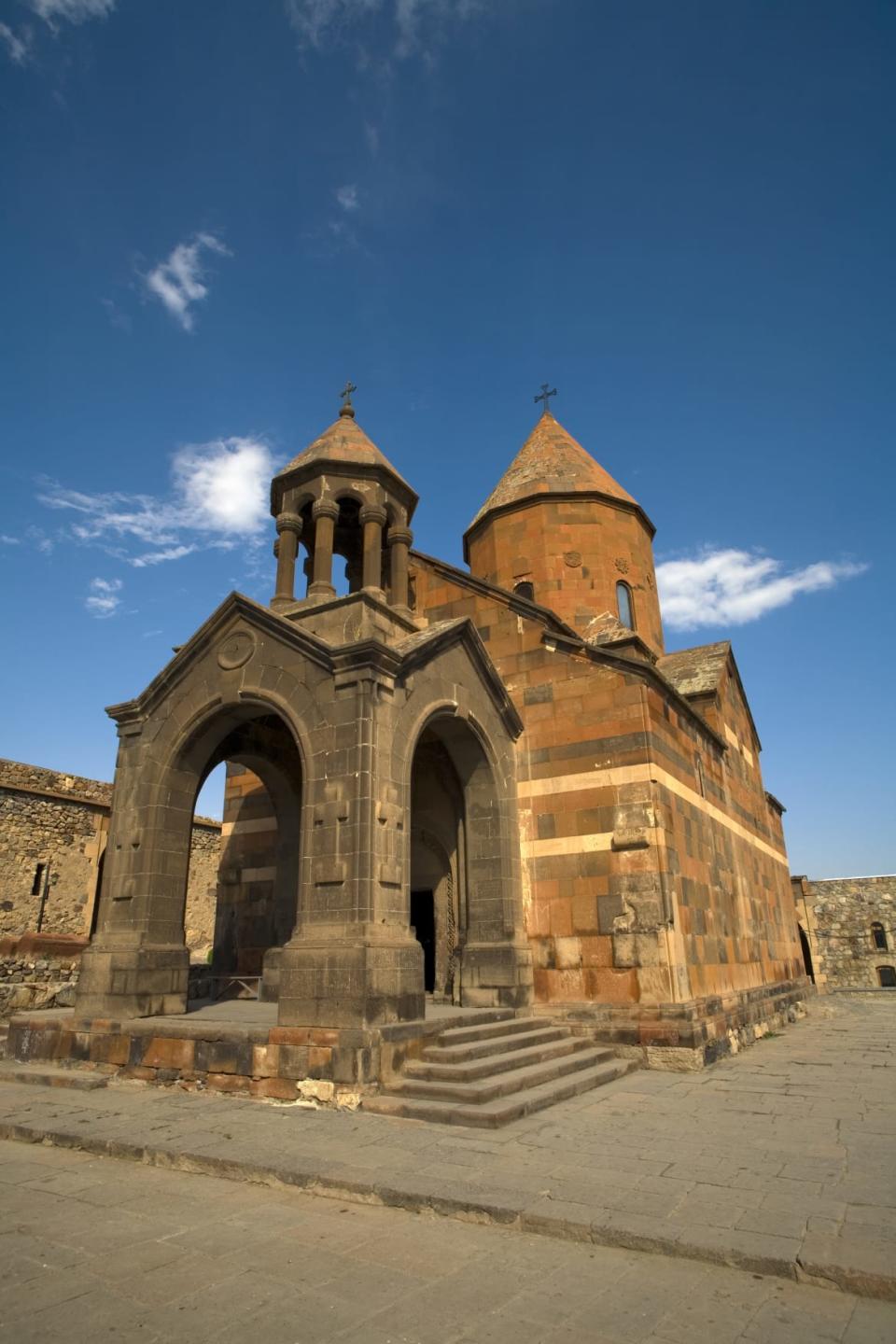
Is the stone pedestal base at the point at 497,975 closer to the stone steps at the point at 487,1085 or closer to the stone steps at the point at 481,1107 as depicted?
the stone steps at the point at 487,1085

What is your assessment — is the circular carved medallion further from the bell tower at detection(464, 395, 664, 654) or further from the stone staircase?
the bell tower at detection(464, 395, 664, 654)

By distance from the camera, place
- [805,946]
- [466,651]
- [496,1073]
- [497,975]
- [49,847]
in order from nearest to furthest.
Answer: [496,1073], [497,975], [466,651], [49,847], [805,946]

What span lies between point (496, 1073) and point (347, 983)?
1738 millimetres

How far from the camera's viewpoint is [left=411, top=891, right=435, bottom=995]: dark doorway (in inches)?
487

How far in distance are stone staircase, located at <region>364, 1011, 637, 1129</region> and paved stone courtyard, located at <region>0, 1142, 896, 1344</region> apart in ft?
7.27

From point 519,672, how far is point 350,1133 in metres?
7.46

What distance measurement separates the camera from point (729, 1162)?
5.43 metres

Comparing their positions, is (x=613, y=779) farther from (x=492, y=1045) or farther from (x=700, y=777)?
(x=492, y=1045)

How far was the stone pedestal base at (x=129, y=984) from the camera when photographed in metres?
9.25

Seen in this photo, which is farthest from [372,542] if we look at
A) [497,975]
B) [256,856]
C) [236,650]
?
[497,975]

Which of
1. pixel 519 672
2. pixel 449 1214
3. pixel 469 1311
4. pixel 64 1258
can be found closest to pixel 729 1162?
pixel 449 1214

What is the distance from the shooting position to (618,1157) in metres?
5.56

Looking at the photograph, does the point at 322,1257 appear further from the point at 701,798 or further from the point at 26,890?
the point at 26,890

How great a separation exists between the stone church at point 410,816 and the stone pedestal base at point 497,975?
0.03 m
